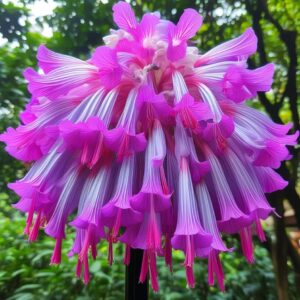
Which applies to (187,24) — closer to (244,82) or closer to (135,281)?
(244,82)

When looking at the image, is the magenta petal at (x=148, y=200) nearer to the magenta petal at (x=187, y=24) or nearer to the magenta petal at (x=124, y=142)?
the magenta petal at (x=124, y=142)

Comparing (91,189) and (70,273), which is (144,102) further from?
(70,273)

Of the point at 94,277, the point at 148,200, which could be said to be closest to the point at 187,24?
the point at 148,200

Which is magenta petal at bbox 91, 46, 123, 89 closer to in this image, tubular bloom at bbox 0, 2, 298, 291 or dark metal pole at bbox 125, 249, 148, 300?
tubular bloom at bbox 0, 2, 298, 291

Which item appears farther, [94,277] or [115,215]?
[94,277]

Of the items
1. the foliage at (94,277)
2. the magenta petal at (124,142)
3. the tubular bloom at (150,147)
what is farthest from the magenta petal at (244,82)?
the foliage at (94,277)

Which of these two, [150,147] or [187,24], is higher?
[187,24]

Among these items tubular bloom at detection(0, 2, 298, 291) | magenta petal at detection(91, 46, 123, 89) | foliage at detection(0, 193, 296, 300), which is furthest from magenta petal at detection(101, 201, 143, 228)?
foliage at detection(0, 193, 296, 300)

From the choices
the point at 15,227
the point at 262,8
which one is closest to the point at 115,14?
the point at 262,8
